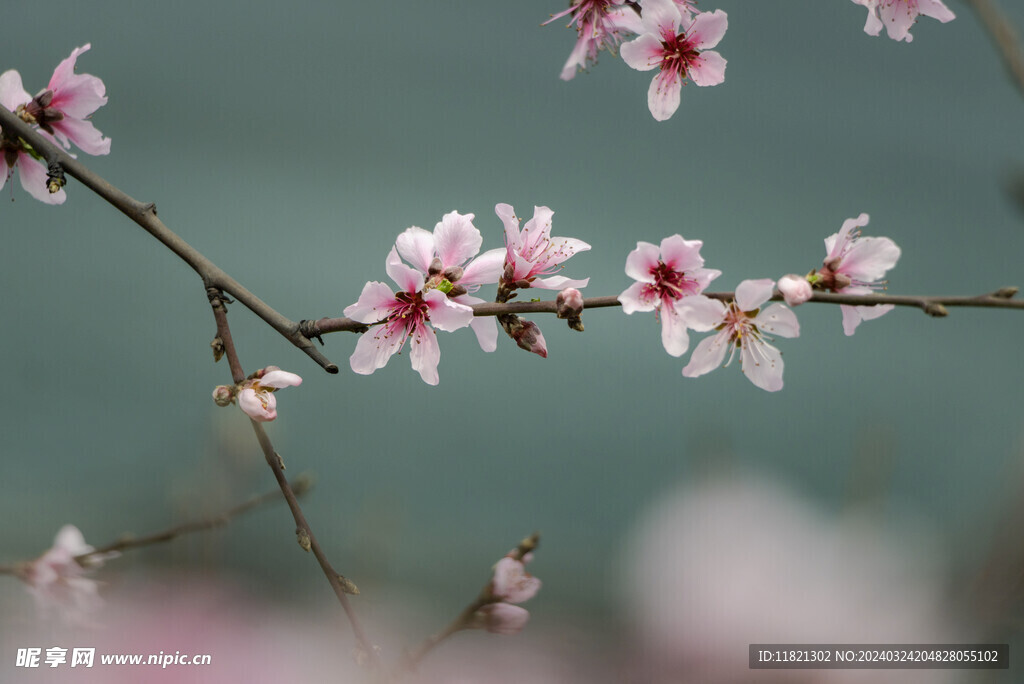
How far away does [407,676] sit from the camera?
63 centimetres

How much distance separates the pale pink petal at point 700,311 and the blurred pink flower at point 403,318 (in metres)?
0.17

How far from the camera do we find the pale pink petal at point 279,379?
23.9 inches

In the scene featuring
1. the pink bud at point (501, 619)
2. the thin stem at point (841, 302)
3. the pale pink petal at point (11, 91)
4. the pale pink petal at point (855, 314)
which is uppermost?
the pale pink petal at point (11, 91)

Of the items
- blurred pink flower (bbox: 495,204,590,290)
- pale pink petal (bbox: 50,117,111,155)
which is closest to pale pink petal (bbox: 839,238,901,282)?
blurred pink flower (bbox: 495,204,590,290)

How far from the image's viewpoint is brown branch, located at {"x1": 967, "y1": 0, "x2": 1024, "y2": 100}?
58cm

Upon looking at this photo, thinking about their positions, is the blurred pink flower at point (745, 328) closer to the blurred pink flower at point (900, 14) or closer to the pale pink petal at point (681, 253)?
the pale pink petal at point (681, 253)

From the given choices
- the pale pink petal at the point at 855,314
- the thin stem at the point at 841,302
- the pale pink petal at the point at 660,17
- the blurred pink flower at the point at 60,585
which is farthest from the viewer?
the blurred pink flower at the point at 60,585

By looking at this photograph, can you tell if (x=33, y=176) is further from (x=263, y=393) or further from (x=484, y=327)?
(x=484, y=327)

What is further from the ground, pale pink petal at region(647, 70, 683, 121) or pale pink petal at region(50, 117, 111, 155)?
pale pink petal at region(647, 70, 683, 121)

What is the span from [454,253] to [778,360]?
0.31m

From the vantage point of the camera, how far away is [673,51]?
818 mm

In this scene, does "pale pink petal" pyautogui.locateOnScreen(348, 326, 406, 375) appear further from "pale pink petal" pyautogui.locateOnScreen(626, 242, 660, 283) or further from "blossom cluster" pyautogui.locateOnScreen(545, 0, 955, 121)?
"blossom cluster" pyautogui.locateOnScreen(545, 0, 955, 121)

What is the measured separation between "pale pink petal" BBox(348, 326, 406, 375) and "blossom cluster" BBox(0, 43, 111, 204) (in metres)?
0.33

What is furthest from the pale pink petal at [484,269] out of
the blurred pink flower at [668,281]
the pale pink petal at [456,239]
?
the blurred pink flower at [668,281]
